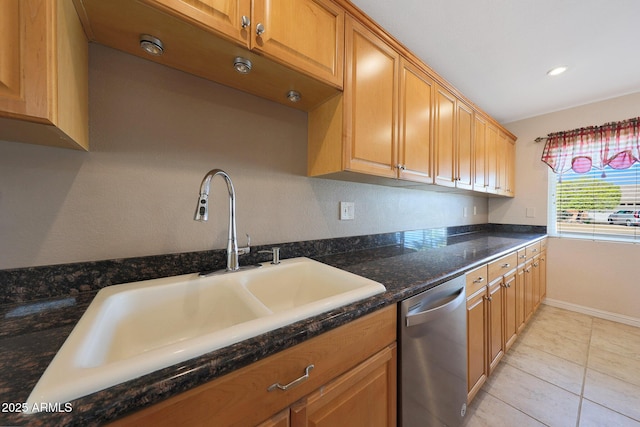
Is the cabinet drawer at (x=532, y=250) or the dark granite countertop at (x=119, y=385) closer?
the dark granite countertop at (x=119, y=385)

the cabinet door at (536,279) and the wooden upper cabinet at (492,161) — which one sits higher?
the wooden upper cabinet at (492,161)

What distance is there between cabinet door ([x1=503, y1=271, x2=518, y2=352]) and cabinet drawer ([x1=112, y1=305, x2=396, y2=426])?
152cm

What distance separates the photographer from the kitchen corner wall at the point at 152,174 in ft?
2.48

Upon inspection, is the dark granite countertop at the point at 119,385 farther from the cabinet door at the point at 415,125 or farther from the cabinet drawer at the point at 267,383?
the cabinet door at the point at 415,125

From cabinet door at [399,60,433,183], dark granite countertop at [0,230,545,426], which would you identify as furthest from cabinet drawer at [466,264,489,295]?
cabinet door at [399,60,433,183]

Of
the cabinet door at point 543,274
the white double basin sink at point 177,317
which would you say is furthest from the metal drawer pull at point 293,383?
the cabinet door at point 543,274

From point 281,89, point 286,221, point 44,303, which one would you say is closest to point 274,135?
point 281,89

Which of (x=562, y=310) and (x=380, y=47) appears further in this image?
(x=562, y=310)

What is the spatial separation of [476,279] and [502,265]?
0.50m

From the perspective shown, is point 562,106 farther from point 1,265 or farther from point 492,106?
point 1,265

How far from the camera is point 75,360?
1.39ft

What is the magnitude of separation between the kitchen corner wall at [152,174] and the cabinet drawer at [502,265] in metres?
1.22

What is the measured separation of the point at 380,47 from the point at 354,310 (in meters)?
1.36

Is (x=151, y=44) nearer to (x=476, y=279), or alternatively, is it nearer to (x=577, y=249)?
(x=476, y=279)
